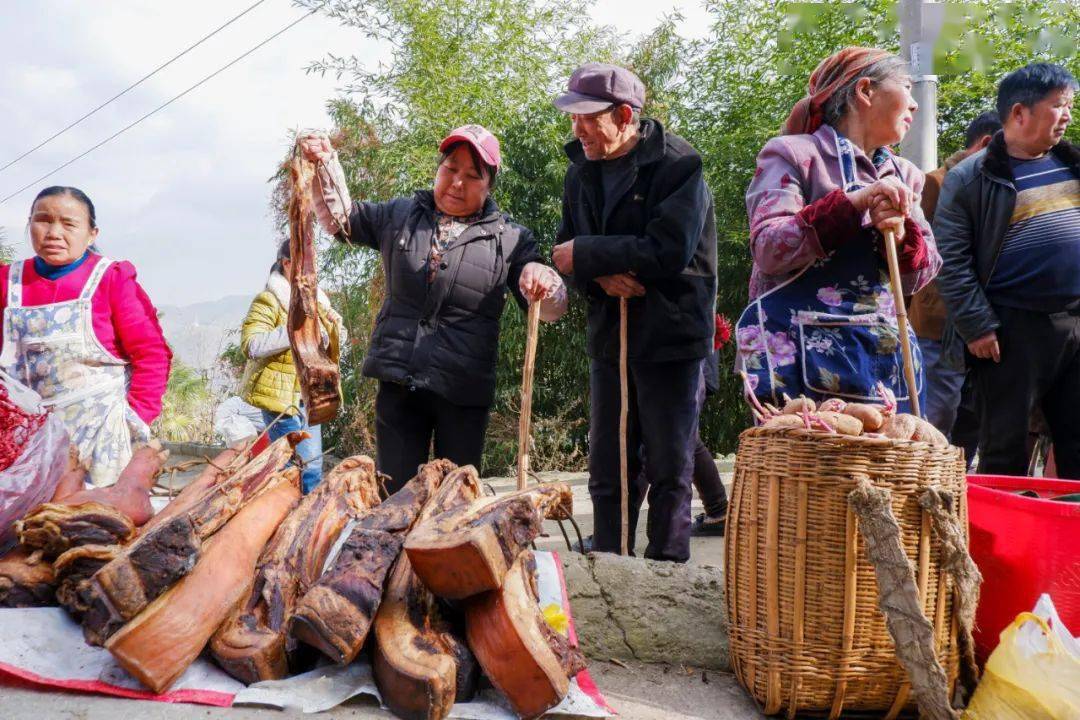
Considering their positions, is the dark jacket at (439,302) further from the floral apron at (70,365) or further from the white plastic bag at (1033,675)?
the white plastic bag at (1033,675)

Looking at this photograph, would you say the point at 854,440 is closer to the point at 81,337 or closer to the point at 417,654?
the point at 417,654

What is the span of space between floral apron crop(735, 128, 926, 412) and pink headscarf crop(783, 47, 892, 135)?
0.18 m

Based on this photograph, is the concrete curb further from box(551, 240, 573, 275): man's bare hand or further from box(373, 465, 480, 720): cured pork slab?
box(551, 240, 573, 275): man's bare hand

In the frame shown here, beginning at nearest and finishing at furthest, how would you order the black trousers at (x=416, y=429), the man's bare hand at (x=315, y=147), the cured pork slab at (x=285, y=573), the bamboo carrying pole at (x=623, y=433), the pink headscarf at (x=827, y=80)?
the cured pork slab at (x=285, y=573) < the pink headscarf at (x=827, y=80) < the man's bare hand at (x=315, y=147) < the bamboo carrying pole at (x=623, y=433) < the black trousers at (x=416, y=429)

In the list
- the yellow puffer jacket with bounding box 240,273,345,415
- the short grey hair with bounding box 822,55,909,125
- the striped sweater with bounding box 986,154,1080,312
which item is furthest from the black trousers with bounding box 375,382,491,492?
the striped sweater with bounding box 986,154,1080,312

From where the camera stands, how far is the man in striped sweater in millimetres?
3264

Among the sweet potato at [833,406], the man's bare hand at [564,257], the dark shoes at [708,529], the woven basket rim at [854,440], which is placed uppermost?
the man's bare hand at [564,257]

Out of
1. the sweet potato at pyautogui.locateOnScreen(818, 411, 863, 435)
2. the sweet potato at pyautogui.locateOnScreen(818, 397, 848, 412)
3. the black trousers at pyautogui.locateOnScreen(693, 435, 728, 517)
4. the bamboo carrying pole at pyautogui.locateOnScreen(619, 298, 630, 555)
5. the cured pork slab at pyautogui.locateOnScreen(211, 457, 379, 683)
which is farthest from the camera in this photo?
the black trousers at pyautogui.locateOnScreen(693, 435, 728, 517)

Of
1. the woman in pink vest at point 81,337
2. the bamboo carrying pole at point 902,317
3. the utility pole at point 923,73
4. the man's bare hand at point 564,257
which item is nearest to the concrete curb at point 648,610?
the bamboo carrying pole at point 902,317

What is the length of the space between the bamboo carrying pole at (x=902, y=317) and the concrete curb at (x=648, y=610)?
89 cm

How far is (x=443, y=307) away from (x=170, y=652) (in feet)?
5.44

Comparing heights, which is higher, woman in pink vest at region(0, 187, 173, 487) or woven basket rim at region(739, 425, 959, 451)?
woman in pink vest at region(0, 187, 173, 487)

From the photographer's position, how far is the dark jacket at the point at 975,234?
3379mm

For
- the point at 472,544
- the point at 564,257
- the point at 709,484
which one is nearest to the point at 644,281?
the point at 564,257
